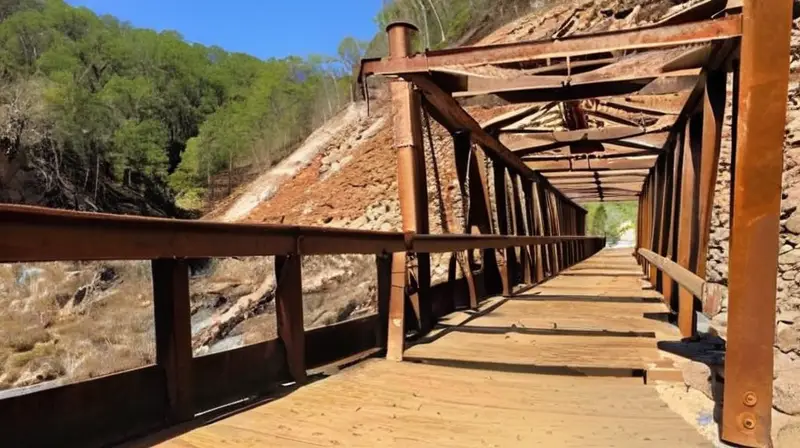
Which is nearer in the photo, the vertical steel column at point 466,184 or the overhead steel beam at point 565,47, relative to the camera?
the overhead steel beam at point 565,47

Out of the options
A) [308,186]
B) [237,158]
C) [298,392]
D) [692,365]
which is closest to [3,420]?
[298,392]

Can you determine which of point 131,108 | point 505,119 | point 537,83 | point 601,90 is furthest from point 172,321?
point 131,108

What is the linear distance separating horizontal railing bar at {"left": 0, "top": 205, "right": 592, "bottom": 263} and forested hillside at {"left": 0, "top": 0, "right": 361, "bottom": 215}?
89.6ft

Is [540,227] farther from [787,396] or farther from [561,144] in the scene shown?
[787,396]

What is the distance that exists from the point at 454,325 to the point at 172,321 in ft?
12.5

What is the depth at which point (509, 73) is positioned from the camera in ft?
19.4

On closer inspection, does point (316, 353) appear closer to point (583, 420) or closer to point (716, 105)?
point (583, 420)

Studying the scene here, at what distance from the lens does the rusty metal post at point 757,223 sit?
8.87ft

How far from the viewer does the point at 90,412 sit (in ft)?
8.07

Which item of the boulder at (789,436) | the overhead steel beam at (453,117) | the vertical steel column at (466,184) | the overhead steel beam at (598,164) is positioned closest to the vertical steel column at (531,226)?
the overhead steel beam at (598,164)

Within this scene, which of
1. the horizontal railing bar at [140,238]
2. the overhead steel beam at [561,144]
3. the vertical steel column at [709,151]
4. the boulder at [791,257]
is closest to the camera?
the horizontal railing bar at [140,238]

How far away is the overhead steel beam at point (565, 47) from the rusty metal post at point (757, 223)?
1.00 metres

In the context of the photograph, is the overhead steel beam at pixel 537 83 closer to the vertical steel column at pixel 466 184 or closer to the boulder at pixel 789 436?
the vertical steel column at pixel 466 184

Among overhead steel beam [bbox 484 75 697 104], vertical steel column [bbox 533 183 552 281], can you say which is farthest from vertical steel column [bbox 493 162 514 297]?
vertical steel column [bbox 533 183 552 281]
